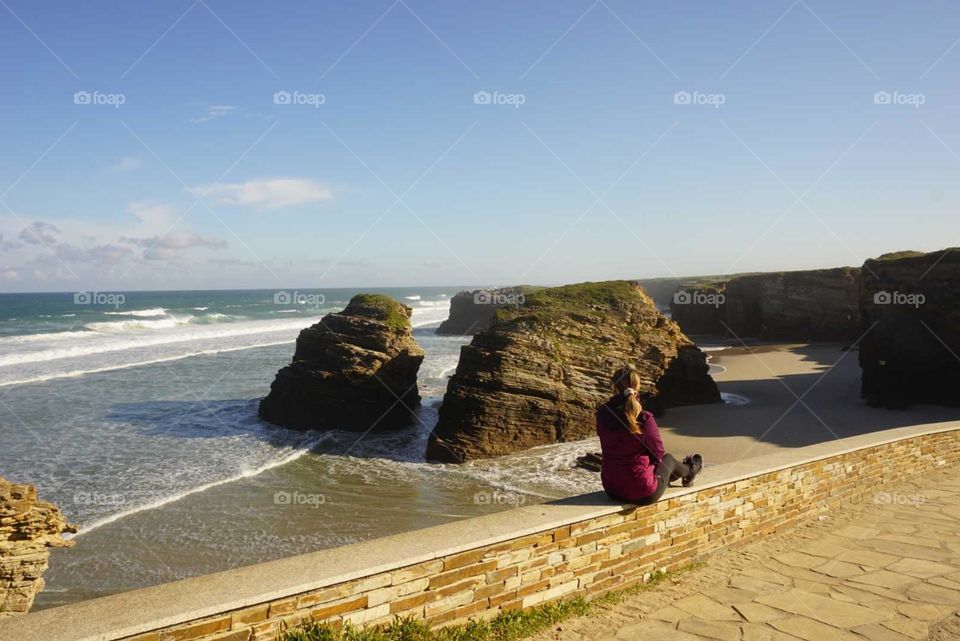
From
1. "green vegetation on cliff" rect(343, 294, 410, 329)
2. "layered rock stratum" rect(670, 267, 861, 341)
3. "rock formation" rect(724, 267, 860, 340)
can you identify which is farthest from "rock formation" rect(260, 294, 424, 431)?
"rock formation" rect(724, 267, 860, 340)

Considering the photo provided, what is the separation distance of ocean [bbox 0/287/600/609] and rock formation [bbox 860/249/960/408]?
10940mm

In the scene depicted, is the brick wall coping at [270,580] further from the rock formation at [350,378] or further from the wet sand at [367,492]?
the rock formation at [350,378]

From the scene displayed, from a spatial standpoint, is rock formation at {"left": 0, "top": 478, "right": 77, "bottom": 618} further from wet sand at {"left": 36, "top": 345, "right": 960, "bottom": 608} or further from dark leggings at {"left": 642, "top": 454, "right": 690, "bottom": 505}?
dark leggings at {"left": 642, "top": 454, "right": 690, "bottom": 505}

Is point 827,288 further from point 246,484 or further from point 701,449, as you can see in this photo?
point 246,484

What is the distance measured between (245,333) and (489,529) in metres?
56.7

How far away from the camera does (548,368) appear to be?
1744cm

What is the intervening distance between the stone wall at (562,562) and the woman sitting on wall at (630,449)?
0.62 feet

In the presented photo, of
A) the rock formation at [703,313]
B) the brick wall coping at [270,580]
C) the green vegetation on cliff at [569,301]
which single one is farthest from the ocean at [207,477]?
the rock formation at [703,313]

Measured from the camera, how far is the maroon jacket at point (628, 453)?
5676 millimetres

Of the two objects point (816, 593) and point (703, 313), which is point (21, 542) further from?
point (703, 313)

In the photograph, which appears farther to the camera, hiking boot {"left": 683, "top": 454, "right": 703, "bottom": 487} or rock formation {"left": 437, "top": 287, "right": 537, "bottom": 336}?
rock formation {"left": 437, "top": 287, "right": 537, "bottom": 336}

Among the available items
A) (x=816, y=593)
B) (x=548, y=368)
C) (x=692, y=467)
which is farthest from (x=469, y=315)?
(x=816, y=593)

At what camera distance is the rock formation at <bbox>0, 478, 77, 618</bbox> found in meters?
7.48

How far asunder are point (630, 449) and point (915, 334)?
1973cm
